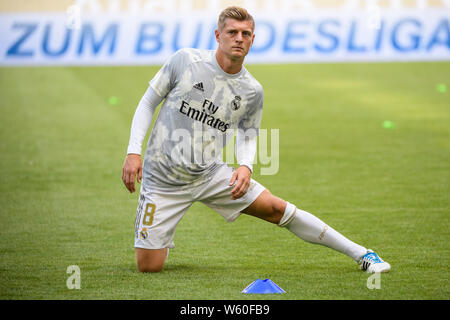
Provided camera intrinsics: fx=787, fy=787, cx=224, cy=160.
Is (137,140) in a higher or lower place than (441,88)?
lower

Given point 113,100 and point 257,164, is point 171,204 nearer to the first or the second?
point 257,164

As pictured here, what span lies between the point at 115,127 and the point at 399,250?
22.9 feet

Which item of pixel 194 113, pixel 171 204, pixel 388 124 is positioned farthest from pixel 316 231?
pixel 388 124

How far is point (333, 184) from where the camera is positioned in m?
8.86

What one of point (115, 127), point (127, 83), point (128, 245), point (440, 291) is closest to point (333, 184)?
point (128, 245)

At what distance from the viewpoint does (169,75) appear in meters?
5.58

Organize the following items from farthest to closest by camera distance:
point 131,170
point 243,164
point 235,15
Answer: point 243,164, point 235,15, point 131,170

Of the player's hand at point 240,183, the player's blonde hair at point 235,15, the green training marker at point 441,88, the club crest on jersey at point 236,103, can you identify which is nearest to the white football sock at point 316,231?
the player's hand at point 240,183

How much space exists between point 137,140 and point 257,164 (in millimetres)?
4868

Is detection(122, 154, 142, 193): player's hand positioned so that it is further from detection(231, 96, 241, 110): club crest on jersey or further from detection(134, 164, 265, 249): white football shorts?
detection(231, 96, 241, 110): club crest on jersey

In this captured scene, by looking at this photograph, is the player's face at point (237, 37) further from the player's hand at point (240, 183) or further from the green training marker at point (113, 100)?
the green training marker at point (113, 100)

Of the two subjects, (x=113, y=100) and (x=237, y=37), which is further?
(x=113, y=100)

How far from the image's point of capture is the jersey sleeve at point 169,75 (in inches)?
219

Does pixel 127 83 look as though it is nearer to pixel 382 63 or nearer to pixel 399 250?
pixel 382 63
